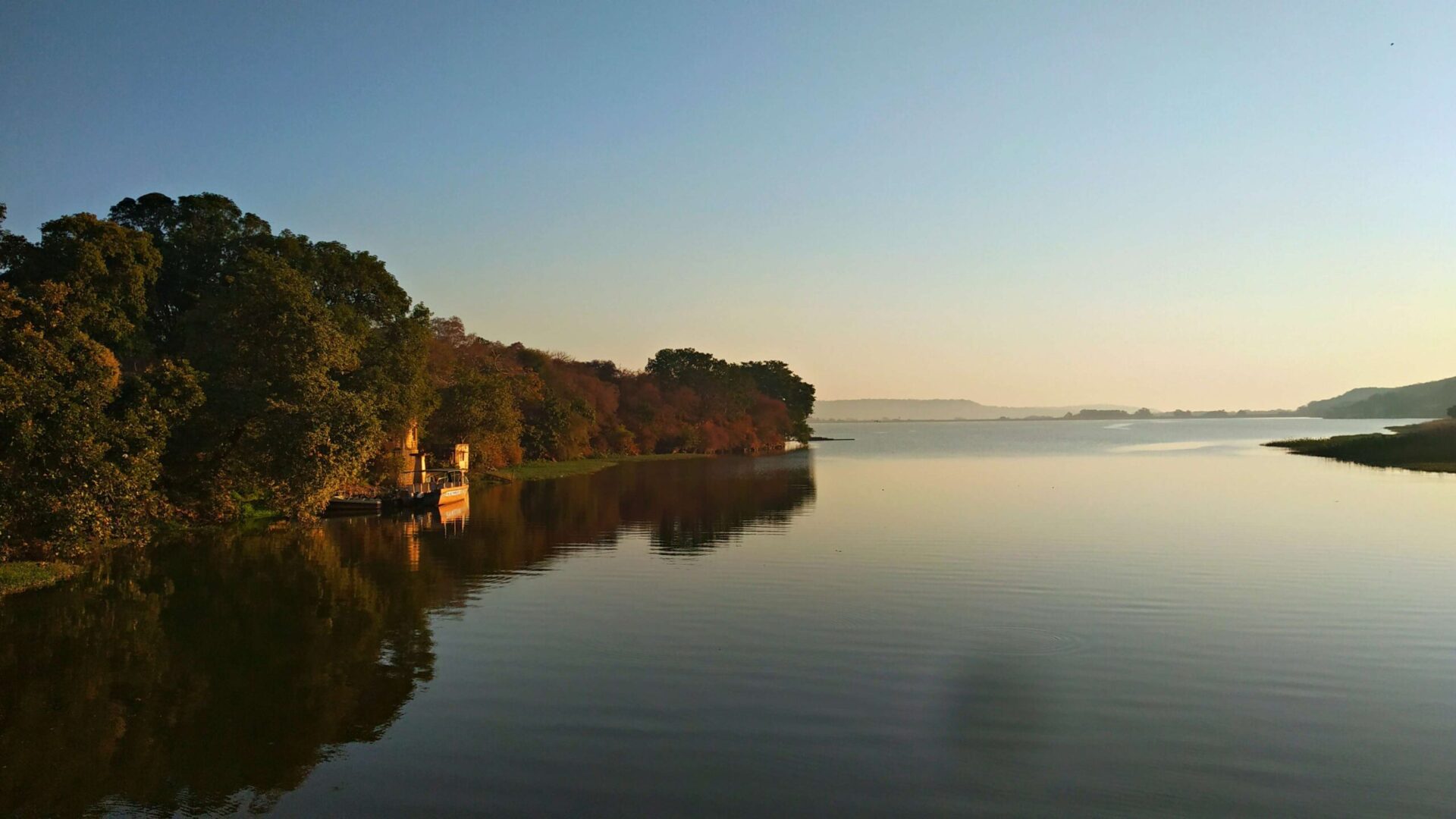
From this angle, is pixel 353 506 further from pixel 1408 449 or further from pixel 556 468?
pixel 1408 449

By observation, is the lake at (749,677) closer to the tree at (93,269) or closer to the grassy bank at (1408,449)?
the tree at (93,269)

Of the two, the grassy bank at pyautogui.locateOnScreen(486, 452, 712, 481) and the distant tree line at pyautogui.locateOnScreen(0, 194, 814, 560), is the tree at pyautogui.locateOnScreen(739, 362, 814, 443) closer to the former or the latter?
the grassy bank at pyautogui.locateOnScreen(486, 452, 712, 481)

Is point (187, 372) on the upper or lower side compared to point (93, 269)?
lower

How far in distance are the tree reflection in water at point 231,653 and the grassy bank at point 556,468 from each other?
3111 cm

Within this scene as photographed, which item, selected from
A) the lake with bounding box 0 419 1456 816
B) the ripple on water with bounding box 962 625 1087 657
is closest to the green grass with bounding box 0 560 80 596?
the lake with bounding box 0 419 1456 816

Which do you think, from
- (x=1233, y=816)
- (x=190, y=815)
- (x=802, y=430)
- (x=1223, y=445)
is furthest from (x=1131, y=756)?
(x=802, y=430)

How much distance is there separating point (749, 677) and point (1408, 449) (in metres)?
86.7

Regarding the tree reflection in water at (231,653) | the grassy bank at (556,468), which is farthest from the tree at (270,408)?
the grassy bank at (556,468)

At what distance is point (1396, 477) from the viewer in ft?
200

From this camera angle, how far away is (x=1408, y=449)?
263 feet

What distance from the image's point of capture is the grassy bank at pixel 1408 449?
74.4 metres

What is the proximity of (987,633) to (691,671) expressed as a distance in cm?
652

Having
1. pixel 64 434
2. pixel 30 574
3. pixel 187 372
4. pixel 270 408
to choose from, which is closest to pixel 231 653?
pixel 64 434

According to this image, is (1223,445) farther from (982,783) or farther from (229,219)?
(982,783)
